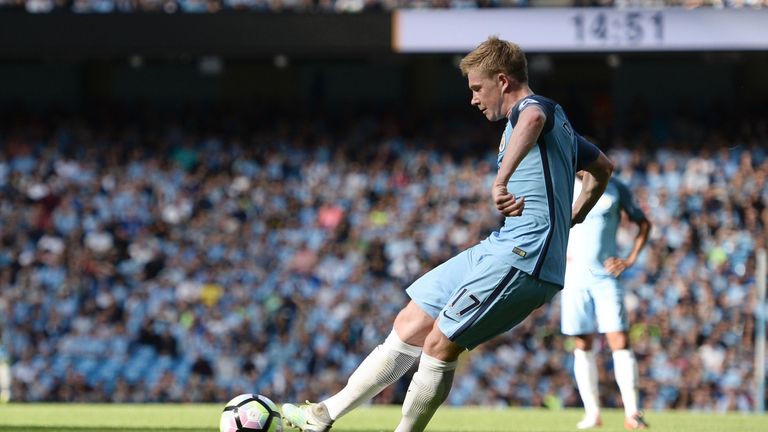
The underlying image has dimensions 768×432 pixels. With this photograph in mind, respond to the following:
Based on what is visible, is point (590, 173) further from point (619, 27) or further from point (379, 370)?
point (619, 27)

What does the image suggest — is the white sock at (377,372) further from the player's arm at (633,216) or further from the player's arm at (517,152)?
the player's arm at (633,216)

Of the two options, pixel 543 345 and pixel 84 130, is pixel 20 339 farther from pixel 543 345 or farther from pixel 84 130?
pixel 543 345

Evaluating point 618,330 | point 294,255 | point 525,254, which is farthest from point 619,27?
point 525,254

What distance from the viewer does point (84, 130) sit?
75.5ft

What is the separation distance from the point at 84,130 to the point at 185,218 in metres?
3.36

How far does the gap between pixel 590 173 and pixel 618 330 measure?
3994 mm

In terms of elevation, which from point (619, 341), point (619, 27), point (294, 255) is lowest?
point (294, 255)

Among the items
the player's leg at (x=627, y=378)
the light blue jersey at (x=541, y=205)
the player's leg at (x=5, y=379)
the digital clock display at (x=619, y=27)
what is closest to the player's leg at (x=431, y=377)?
the light blue jersey at (x=541, y=205)

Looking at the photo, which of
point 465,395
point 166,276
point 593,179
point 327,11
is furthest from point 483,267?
point 327,11

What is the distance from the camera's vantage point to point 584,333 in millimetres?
10031

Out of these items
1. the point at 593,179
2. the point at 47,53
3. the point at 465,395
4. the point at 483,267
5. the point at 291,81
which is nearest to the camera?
the point at 483,267

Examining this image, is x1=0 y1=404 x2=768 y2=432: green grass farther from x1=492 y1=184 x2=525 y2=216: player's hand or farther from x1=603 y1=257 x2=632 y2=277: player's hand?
x1=492 y1=184 x2=525 y2=216: player's hand

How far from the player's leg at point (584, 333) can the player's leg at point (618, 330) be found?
10 centimetres

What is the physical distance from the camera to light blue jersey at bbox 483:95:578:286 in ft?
18.7
